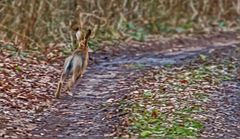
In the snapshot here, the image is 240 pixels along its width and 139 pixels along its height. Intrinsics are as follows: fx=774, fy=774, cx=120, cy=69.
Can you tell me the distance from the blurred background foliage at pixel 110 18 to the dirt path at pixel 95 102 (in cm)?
185

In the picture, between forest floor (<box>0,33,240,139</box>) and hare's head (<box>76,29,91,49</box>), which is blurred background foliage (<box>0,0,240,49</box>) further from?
hare's head (<box>76,29,91,49</box>)

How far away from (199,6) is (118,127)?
17.6m

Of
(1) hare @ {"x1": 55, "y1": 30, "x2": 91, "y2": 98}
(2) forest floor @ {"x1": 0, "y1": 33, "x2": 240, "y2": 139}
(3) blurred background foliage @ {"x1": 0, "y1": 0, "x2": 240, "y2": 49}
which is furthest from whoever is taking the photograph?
(3) blurred background foliage @ {"x1": 0, "y1": 0, "x2": 240, "y2": 49}

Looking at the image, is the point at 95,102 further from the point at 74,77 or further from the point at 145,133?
the point at 145,133

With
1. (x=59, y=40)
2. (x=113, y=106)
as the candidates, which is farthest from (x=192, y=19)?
(x=113, y=106)

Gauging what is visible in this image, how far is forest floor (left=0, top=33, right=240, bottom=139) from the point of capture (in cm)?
960

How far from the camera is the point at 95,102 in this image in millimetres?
11695

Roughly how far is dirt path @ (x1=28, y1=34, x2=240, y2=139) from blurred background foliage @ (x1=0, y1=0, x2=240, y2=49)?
1850 mm

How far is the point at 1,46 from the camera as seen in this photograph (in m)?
16.0

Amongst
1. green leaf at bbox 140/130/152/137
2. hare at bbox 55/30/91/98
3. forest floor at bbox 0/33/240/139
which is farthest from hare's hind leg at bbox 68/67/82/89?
green leaf at bbox 140/130/152/137

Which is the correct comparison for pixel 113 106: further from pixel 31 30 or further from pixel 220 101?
pixel 31 30

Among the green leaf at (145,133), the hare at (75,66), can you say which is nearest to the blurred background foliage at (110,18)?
the hare at (75,66)

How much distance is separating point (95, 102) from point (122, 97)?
480 millimetres

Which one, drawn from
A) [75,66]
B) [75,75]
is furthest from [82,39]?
[75,75]
